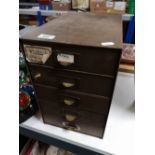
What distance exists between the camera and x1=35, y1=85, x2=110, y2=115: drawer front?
0.49 m

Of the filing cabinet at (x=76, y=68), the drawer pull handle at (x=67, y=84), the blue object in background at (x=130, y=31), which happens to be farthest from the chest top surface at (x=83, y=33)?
the blue object in background at (x=130, y=31)

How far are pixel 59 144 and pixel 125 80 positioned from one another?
1.50ft

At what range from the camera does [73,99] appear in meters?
0.52

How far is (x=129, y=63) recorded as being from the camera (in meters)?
0.87

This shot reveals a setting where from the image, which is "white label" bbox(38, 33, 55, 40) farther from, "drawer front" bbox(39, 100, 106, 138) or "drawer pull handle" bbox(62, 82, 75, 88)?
"drawer front" bbox(39, 100, 106, 138)

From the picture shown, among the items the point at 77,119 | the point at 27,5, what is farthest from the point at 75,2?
the point at 77,119

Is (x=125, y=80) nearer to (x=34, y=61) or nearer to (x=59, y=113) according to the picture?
(x=59, y=113)

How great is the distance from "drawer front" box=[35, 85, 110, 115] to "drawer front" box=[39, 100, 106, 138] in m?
0.03

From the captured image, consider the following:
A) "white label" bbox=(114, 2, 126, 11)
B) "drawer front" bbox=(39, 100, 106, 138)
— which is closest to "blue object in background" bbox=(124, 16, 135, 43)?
"white label" bbox=(114, 2, 126, 11)

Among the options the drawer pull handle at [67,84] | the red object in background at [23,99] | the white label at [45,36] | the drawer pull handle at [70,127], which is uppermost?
the white label at [45,36]

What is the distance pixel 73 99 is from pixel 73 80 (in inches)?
3.2

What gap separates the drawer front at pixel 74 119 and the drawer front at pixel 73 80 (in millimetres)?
110

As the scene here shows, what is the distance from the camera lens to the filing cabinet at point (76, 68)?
1.32ft

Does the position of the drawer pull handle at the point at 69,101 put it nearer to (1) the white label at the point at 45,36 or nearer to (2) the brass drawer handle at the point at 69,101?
(2) the brass drawer handle at the point at 69,101
